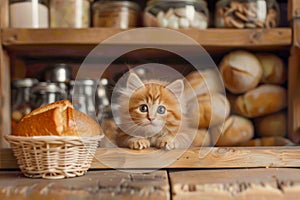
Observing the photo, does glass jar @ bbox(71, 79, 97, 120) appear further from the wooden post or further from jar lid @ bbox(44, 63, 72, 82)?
the wooden post

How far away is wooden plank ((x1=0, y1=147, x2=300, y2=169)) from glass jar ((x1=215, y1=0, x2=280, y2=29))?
12.6 inches

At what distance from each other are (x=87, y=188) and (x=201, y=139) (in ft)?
1.17

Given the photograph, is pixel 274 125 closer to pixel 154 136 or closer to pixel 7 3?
pixel 154 136

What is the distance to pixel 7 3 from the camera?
970 mm

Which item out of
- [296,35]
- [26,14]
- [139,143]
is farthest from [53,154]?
[296,35]

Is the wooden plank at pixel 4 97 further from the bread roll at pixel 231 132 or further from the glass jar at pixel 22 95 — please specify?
the bread roll at pixel 231 132

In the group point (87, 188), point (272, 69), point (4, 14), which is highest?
point (4, 14)

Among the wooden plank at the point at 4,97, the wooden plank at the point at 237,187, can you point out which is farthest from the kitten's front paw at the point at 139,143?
the wooden plank at the point at 4,97

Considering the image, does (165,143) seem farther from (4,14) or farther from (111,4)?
(4,14)

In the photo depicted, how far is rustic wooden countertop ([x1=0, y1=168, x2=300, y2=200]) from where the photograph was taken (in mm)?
723

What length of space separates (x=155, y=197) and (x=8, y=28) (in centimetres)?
55

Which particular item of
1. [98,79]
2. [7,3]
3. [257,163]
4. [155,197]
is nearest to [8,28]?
[7,3]

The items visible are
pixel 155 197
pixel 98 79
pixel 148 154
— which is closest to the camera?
pixel 155 197

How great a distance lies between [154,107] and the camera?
33.6 inches
